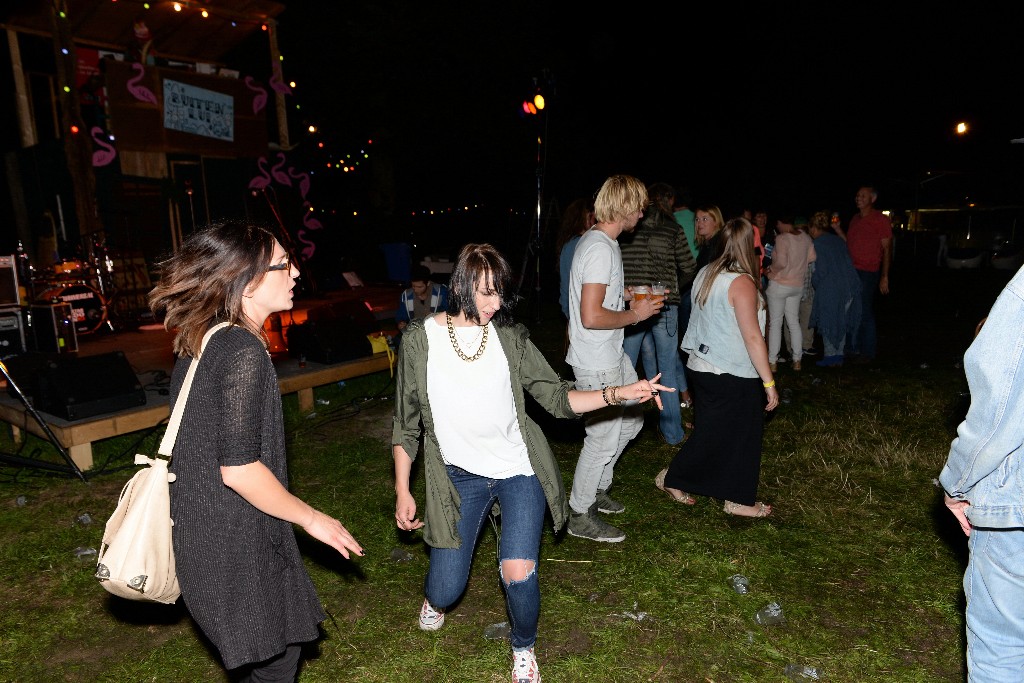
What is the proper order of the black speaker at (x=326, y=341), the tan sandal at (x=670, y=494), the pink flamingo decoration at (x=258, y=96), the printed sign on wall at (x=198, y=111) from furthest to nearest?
the pink flamingo decoration at (x=258, y=96) < the printed sign on wall at (x=198, y=111) < the black speaker at (x=326, y=341) < the tan sandal at (x=670, y=494)

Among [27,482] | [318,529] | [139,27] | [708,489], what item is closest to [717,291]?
[708,489]

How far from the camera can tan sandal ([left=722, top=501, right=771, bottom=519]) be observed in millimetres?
4867

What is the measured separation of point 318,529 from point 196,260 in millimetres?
892

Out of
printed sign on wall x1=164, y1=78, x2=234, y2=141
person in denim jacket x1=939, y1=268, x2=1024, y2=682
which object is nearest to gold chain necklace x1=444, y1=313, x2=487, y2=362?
person in denim jacket x1=939, y1=268, x2=1024, y2=682

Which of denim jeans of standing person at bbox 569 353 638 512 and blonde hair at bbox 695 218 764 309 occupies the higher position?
blonde hair at bbox 695 218 764 309

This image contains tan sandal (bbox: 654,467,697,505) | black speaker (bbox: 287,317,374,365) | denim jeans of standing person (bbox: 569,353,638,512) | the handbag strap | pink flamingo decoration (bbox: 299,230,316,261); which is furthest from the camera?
pink flamingo decoration (bbox: 299,230,316,261)

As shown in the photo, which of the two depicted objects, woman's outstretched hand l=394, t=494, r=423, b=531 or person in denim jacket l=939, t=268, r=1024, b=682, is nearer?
person in denim jacket l=939, t=268, r=1024, b=682

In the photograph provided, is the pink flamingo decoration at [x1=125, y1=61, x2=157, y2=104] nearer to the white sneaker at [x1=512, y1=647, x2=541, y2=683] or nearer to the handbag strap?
the handbag strap

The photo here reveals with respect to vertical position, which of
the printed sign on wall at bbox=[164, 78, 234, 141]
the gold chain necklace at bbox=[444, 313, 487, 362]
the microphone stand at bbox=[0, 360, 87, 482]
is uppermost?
the printed sign on wall at bbox=[164, 78, 234, 141]

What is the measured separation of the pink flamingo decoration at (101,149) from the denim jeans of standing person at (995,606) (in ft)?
43.5

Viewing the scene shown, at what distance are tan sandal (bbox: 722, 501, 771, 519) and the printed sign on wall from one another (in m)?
12.1

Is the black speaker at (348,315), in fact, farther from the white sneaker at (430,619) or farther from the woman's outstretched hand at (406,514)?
the woman's outstretched hand at (406,514)

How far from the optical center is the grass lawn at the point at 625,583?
3416 millimetres

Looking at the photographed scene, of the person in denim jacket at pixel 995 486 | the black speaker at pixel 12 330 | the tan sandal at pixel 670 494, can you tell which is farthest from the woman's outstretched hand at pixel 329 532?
the black speaker at pixel 12 330
